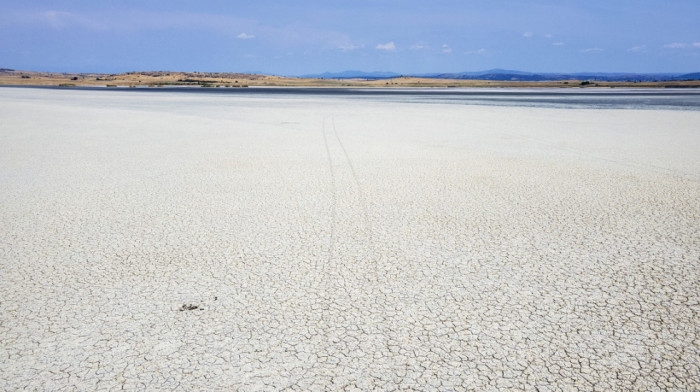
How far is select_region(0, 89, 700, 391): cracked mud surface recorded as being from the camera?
268 cm

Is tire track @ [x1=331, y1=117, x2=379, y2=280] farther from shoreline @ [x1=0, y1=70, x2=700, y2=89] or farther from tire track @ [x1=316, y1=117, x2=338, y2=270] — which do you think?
shoreline @ [x1=0, y1=70, x2=700, y2=89]

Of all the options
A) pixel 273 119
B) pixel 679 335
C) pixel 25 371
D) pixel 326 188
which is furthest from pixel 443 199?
pixel 273 119

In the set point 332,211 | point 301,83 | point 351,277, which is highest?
point 301,83

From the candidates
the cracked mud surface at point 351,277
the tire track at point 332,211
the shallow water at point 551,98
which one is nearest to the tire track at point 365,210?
the cracked mud surface at point 351,277

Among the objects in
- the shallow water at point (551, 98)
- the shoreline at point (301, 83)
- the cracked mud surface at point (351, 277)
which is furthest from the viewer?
the shoreline at point (301, 83)

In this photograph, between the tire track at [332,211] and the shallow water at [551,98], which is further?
the shallow water at [551,98]

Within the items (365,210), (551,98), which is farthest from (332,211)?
(551,98)

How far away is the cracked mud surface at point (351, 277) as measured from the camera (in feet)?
8.80

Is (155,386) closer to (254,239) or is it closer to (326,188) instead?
(254,239)

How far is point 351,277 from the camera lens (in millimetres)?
3828

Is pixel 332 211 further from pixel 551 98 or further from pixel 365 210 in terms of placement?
pixel 551 98

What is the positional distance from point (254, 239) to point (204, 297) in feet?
4.25

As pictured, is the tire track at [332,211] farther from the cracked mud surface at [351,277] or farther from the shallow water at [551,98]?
the shallow water at [551,98]

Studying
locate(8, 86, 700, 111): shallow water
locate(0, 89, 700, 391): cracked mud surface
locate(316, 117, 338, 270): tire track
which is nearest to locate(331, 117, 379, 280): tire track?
locate(0, 89, 700, 391): cracked mud surface
